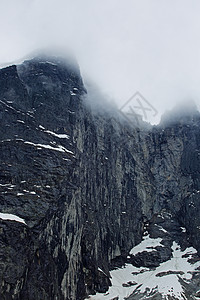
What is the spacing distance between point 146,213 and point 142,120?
3274cm

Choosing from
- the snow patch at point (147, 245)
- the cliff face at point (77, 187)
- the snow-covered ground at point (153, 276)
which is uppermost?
the cliff face at point (77, 187)

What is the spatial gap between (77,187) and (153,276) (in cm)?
2568

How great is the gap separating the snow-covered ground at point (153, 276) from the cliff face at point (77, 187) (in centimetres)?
147

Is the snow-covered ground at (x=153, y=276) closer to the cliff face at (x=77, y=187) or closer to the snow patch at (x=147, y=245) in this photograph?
the snow patch at (x=147, y=245)

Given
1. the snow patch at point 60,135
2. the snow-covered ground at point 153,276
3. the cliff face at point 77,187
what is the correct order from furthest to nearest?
the snow patch at point 60,135 → the snow-covered ground at point 153,276 → the cliff face at point 77,187

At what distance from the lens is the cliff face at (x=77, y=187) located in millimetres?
60219

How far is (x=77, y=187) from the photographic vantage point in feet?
244

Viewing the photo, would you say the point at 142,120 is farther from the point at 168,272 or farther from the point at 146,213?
the point at 168,272

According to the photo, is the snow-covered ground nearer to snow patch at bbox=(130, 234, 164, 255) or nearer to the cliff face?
snow patch at bbox=(130, 234, 164, 255)

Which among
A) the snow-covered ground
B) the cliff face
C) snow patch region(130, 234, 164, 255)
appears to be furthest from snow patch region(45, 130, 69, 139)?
snow patch region(130, 234, 164, 255)

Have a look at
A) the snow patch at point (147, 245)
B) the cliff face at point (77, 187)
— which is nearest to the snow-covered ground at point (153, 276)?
the snow patch at point (147, 245)

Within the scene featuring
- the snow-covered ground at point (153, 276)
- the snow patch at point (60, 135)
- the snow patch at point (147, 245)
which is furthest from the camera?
the snow patch at point (147, 245)

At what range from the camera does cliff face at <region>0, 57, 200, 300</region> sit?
60.2 meters

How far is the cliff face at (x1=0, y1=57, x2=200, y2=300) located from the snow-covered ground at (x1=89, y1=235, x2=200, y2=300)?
147 centimetres
